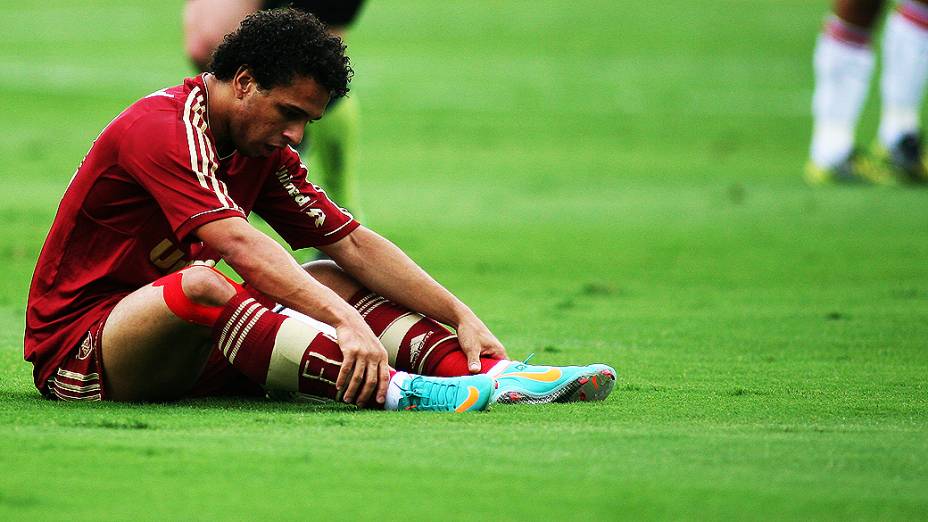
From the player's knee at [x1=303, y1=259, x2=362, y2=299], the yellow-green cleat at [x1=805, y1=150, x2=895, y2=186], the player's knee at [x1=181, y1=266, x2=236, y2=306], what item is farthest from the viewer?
the yellow-green cleat at [x1=805, y1=150, x2=895, y2=186]

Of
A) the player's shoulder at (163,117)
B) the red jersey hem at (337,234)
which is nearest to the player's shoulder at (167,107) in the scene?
the player's shoulder at (163,117)

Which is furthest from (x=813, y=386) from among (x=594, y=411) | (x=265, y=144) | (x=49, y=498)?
(x=49, y=498)

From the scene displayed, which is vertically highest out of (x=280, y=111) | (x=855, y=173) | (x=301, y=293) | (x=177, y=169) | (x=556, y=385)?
(x=280, y=111)

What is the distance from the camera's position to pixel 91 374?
4375mm

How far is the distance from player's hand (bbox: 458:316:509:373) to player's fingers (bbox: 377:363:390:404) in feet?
1.35

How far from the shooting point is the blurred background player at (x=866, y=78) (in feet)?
39.1

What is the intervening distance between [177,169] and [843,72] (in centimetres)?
872

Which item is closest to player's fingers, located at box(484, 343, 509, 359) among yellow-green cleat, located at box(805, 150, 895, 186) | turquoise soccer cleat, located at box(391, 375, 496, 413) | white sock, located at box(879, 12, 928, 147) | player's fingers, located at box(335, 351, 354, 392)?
turquoise soccer cleat, located at box(391, 375, 496, 413)

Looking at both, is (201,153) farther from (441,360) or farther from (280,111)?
(441,360)

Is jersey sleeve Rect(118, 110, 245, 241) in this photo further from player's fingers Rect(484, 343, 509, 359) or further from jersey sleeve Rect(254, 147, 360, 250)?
player's fingers Rect(484, 343, 509, 359)

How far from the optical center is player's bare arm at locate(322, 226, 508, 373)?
4.81 metres

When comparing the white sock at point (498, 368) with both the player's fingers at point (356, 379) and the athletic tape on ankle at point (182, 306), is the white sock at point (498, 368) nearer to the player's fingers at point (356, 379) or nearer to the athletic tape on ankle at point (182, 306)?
the player's fingers at point (356, 379)

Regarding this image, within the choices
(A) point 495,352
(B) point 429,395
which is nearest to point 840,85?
(A) point 495,352

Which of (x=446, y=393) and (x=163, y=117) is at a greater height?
(x=163, y=117)
